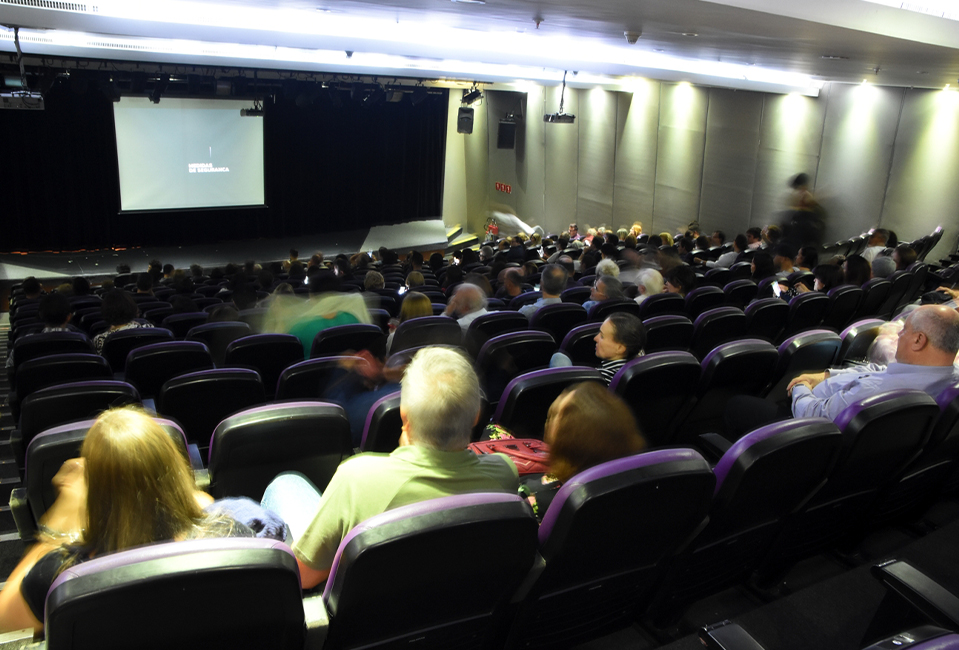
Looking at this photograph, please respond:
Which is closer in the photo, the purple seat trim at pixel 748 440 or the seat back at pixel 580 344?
the purple seat trim at pixel 748 440

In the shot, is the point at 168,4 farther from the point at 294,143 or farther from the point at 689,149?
the point at 294,143

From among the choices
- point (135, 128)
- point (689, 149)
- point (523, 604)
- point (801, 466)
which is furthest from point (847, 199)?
point (135, 128)

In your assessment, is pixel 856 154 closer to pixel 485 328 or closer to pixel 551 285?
pixel 551 285

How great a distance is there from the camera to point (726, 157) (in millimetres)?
12477

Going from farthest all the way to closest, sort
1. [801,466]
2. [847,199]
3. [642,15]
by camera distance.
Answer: [847,199] → [642,15] → [801,466]

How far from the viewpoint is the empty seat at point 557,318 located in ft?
15.7

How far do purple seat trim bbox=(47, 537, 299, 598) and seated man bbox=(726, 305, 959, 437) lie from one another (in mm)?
2235

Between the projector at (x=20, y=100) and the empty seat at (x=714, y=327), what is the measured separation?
814 centimetres

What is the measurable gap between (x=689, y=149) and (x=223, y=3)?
979cm

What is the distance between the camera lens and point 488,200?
781 inches

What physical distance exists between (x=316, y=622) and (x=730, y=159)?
41.2 ft

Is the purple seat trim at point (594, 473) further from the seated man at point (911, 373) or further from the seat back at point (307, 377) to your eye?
the seat back at point (307, 377)

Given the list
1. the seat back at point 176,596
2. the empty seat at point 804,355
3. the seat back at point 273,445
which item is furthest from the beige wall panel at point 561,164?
the seat back at point 176,596

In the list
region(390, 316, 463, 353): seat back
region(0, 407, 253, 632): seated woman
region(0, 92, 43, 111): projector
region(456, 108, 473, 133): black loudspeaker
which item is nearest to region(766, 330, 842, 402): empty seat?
region(390, 316, 463, 353): seat back
